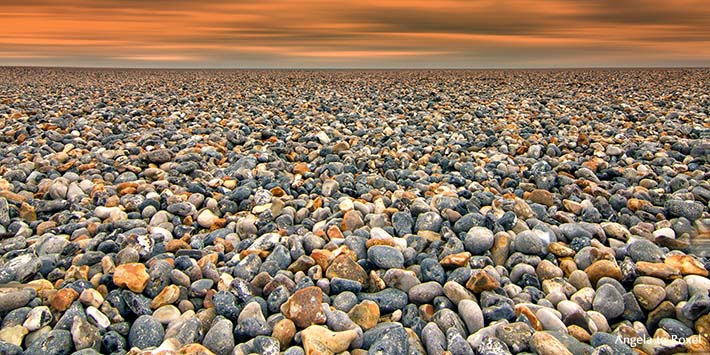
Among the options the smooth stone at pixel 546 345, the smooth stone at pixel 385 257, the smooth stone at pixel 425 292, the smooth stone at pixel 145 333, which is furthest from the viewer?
the smooth stone at pixel 385 257

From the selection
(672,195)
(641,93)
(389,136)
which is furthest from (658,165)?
(641,93)

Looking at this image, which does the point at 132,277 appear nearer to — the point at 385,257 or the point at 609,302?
the point at 385,257

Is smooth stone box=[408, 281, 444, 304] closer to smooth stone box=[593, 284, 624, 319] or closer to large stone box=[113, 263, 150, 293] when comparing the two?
smooth stone box=[593, 284, 624, 319]

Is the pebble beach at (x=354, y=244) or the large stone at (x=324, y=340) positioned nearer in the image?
the large stone at (x=324, y=340)

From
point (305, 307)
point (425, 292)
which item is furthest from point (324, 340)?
point (425, 292)

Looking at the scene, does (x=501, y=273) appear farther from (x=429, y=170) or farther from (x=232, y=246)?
(x=429, y=170)

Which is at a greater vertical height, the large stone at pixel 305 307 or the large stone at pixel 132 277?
the large stone at pixel 305 307

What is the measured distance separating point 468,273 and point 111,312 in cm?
209

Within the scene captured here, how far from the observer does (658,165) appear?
5676 millimetres

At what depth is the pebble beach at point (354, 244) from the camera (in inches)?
101

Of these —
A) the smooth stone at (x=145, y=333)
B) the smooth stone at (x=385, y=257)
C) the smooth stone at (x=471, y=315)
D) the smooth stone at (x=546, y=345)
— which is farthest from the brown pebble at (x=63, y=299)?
the smooth stone at (x=546, y=345)

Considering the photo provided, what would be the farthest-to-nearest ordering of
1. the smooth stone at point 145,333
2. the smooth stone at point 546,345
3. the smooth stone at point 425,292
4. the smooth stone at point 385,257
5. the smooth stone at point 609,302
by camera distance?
1. the smooth stone at point 385,257
2. the smooth stone at point 425,292
3. the smooth stone at point 609,302
4. the smooth stone at point 145,333
5. the smooth stone at point 546,345

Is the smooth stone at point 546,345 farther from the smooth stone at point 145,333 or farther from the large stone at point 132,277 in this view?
the large stone at point 132,277

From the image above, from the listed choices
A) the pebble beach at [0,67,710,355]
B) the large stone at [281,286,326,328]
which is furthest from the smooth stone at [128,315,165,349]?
the large stone at [281,286,326,328]
